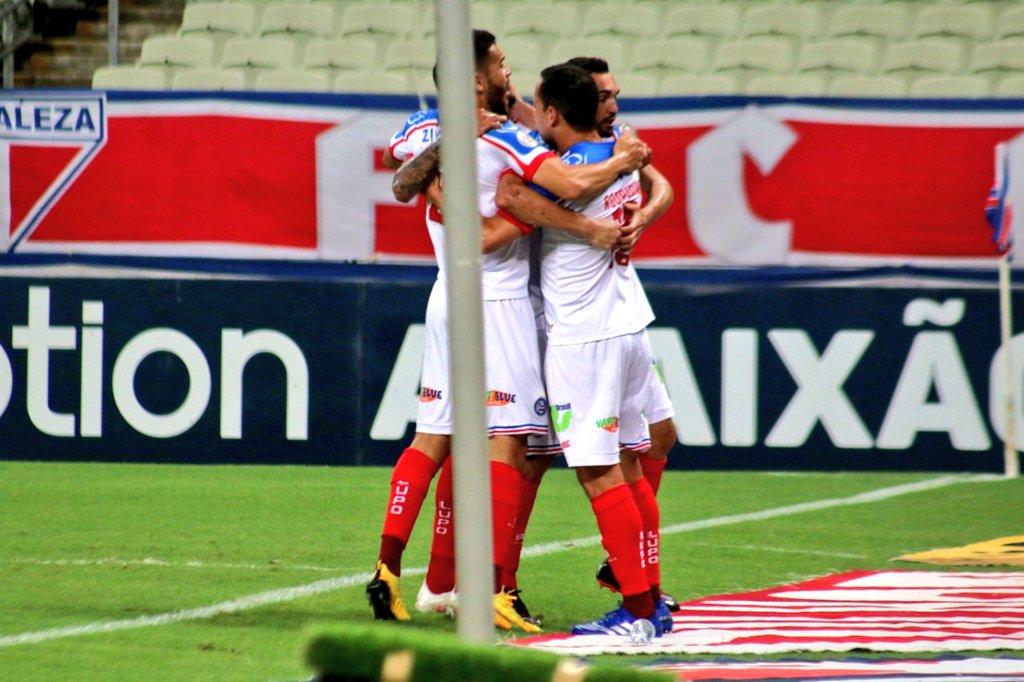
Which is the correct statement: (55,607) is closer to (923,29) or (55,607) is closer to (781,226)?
(781,226)

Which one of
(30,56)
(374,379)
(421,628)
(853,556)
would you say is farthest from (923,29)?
(421,628)

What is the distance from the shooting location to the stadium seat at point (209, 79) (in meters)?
11.8

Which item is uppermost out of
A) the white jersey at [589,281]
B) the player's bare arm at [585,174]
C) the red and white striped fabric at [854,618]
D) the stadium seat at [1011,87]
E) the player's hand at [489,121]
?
the stadium seat at [1011,87]

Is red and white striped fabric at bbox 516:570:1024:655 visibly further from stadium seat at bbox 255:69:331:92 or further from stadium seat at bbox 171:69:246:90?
stadium seat at bbox 171:69:246:90

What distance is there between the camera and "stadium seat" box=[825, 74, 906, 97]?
1138cm

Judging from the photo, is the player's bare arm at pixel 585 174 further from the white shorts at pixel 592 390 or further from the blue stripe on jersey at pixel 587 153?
the white shorts at pixel 592 390

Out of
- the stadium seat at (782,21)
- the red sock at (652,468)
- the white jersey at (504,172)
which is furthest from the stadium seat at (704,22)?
the white jersey at (504,172)

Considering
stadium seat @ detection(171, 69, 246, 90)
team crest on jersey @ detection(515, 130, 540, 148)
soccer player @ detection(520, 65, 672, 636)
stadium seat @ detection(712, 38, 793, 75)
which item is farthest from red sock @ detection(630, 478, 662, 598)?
stadium seat @ detection(171, 69, 246, 90)

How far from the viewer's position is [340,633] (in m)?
2.44

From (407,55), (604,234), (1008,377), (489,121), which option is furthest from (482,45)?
(407,55)

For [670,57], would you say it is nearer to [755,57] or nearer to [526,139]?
[755,57]

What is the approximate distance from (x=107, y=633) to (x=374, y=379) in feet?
16.1

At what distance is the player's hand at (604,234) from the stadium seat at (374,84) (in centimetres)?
649

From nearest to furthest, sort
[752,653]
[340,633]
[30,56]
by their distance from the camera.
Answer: [340,633]
[752,653]
[30,56]
